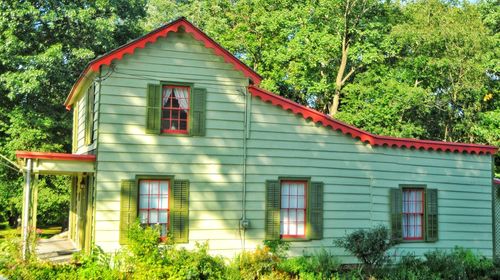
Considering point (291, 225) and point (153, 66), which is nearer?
point (153, 66)

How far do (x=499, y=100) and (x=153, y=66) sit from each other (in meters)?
21.8

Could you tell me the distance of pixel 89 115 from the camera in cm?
1600

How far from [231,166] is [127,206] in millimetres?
3121

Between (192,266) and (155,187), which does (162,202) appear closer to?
(155,187)

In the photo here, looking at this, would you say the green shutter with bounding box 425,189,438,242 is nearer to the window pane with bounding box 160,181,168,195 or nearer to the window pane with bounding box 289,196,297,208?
the window pane with bounding box 289,196,297,208

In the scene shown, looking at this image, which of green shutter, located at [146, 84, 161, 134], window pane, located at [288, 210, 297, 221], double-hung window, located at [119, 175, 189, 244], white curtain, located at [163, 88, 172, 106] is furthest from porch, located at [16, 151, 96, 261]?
window pane, located at [288, 210, 297, 221]

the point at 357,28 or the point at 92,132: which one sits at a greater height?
the point at 357,28

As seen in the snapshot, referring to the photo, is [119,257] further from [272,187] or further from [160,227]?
[272,187]

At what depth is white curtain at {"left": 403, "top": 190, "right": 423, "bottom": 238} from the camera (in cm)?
1688

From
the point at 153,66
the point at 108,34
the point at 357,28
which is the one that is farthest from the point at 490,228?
the point at 108,34

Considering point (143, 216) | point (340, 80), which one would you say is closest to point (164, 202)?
point (143, 216)

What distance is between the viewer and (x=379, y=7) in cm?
3002

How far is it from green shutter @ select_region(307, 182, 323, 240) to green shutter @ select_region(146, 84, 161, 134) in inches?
193

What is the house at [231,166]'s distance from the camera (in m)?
14.2
